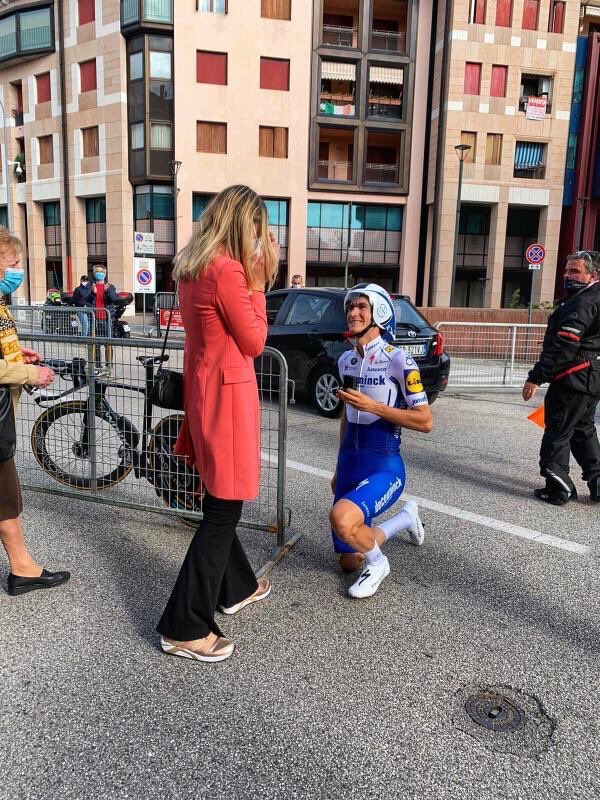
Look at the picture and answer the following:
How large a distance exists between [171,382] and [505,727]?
1944mm

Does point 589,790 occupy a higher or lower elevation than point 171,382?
lower

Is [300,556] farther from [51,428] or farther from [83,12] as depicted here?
[83,12]

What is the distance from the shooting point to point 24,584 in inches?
128

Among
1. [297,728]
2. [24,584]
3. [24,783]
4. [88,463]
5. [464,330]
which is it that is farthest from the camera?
[464,330]

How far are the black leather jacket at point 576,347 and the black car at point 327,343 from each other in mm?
3250

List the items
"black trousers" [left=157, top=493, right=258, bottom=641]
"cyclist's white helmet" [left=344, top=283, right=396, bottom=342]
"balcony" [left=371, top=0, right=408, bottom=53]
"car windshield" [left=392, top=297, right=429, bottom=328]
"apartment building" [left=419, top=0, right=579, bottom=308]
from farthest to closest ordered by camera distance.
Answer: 1. "balcony" [left=371, top=0, right=408, bottom=53]
2. "apartment building" [left=419, top=0, right=579, bottom=308]
3. "car windshield" [left=392, top=297, right=429, bottom=328]
4. "cyclist's white helmet" [left=344, top=283, right=396, bottom=342]
5. "black trousers" [left=157, top=493, right=258, bottom=641]

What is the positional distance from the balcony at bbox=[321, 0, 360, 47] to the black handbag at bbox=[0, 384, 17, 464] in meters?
35.8

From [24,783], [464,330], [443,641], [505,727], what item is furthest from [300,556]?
[464,330]

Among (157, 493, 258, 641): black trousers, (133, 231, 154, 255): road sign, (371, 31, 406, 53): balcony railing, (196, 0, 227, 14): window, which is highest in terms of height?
(196, 0, 227, 14): window

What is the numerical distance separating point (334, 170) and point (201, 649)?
34.9 metres

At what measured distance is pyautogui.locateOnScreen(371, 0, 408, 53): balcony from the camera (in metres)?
34.2

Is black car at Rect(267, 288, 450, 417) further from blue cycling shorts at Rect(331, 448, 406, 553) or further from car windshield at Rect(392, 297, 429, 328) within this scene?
blue cycling shorts at Rect(331, 448, 406, 553)

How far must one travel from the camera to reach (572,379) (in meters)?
4.83

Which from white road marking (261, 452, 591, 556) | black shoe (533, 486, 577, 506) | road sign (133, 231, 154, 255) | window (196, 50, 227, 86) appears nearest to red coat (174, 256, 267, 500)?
white road marking (261, 452, 591, 556)
